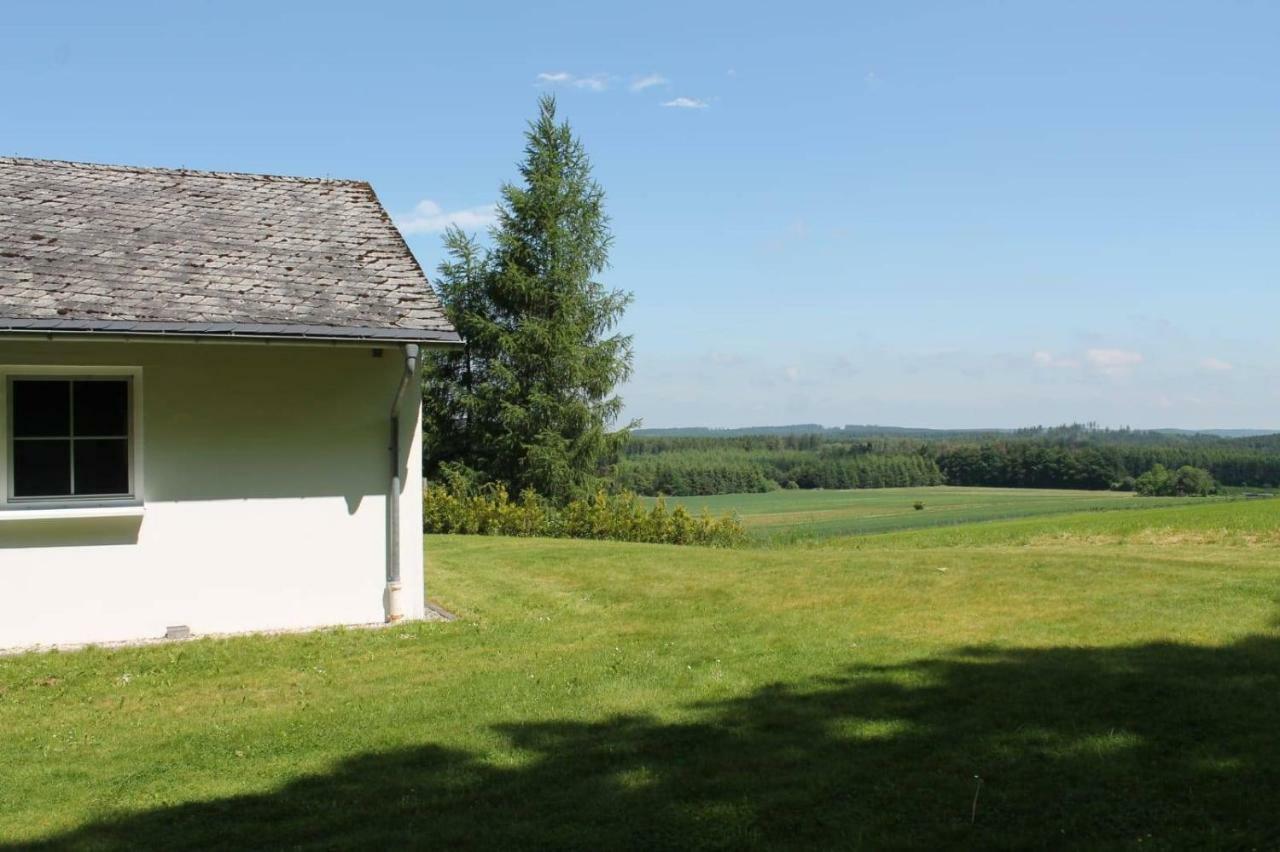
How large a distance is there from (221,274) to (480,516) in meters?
12.7

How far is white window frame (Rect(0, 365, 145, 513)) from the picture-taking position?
895 cm

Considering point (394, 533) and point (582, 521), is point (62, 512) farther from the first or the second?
point (582, 521)

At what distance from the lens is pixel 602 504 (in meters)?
24.0

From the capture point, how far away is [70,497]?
9.18 m

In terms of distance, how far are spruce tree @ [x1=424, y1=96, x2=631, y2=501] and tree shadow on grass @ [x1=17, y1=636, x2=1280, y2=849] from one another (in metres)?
20.7

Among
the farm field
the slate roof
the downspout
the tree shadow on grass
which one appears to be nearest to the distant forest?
the farm field

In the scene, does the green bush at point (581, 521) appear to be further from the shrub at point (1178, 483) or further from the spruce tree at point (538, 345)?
the shrub at point (1178, 483)

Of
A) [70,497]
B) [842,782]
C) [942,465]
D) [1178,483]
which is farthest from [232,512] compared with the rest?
[942,465]

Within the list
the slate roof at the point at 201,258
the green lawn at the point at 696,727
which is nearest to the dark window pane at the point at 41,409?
the slate roof at the point at 201,258

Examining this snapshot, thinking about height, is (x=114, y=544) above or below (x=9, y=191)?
below

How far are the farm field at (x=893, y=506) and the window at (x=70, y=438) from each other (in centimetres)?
1882

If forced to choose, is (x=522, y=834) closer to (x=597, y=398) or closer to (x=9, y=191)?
(x=9, y=191)

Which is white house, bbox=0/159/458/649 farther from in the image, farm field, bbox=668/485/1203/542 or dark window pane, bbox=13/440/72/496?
farm field, bbox=668/485/1203/542

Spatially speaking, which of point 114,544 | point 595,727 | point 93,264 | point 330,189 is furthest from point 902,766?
point 330,189
